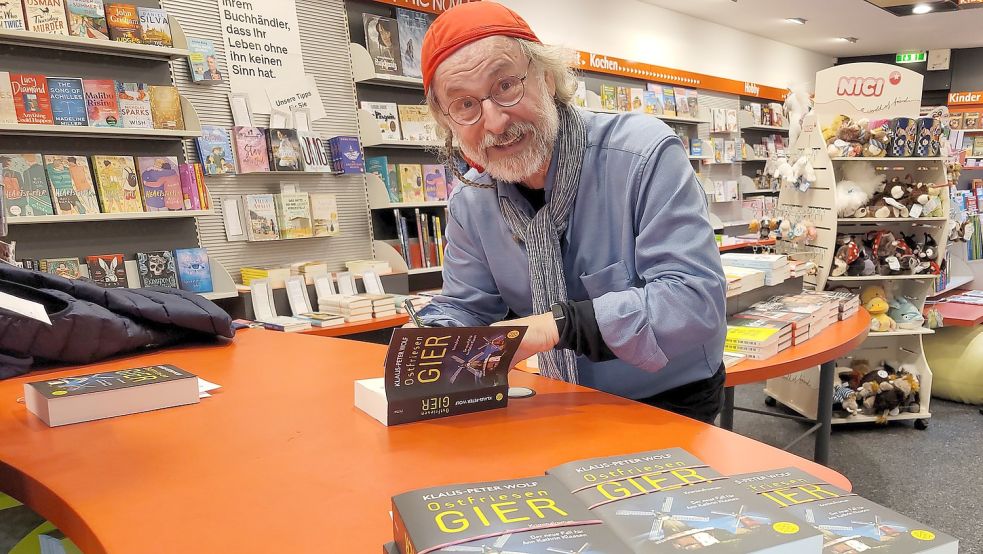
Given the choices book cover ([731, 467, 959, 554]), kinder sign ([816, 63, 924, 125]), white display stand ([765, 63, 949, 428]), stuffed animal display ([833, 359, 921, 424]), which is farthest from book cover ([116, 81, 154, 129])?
stuffed animal display ([833, 359, 921, 424])

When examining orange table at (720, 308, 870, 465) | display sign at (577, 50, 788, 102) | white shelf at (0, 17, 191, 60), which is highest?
display sign at (577, 50, 788, 102)

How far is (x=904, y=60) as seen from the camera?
10.9m

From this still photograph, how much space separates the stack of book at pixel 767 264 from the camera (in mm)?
3098

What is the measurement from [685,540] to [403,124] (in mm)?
4127

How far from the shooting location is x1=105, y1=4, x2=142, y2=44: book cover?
10.3ft

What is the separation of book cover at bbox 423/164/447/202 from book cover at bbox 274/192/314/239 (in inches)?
34.9

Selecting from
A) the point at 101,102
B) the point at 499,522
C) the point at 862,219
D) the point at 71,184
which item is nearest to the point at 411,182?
the point at 101,102

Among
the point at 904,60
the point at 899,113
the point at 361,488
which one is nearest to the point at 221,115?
the point at 361,488

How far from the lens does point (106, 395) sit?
129cm

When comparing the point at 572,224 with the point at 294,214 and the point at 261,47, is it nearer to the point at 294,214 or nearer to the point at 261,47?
the point at 294,214

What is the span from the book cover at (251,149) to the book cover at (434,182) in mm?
1119

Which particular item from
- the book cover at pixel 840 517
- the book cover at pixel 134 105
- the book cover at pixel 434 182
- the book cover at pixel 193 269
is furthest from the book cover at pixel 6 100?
the book cover at pixel 840 517

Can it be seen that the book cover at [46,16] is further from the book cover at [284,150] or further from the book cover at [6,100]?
the book cover at [284,150]

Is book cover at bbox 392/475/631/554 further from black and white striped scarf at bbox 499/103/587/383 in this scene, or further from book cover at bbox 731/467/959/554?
black and white striped scarf at bbox 499/103/587/383
